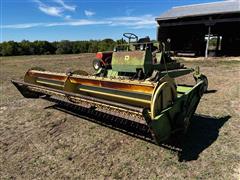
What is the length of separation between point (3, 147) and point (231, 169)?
344 cm

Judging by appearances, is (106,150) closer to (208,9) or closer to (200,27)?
(208,9)

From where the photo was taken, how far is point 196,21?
17.6 m

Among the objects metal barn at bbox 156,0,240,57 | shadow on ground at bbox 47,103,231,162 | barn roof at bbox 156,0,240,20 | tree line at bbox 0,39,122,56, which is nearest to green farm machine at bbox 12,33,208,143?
shadow on ground at bbox 47,103,231,162

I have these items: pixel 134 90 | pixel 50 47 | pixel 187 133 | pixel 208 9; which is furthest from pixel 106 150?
pixel 50 47

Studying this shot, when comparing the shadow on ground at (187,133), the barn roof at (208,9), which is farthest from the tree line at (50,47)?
the shadow on ground at (187,133)

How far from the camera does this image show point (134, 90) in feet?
14.2

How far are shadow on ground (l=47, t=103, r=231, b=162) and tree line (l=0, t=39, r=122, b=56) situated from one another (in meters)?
26.5

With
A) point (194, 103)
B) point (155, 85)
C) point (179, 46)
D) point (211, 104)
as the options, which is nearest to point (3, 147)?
point (155, 85)

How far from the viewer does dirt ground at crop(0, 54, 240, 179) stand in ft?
11.0

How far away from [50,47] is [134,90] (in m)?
34.1

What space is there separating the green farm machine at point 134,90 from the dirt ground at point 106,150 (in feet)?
1.27

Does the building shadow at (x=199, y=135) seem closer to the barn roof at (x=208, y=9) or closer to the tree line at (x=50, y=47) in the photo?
the barn roof at (x=208, y=9)

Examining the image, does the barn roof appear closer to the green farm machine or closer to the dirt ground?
the green farm machine

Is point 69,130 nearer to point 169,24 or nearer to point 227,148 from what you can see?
point 227,148
